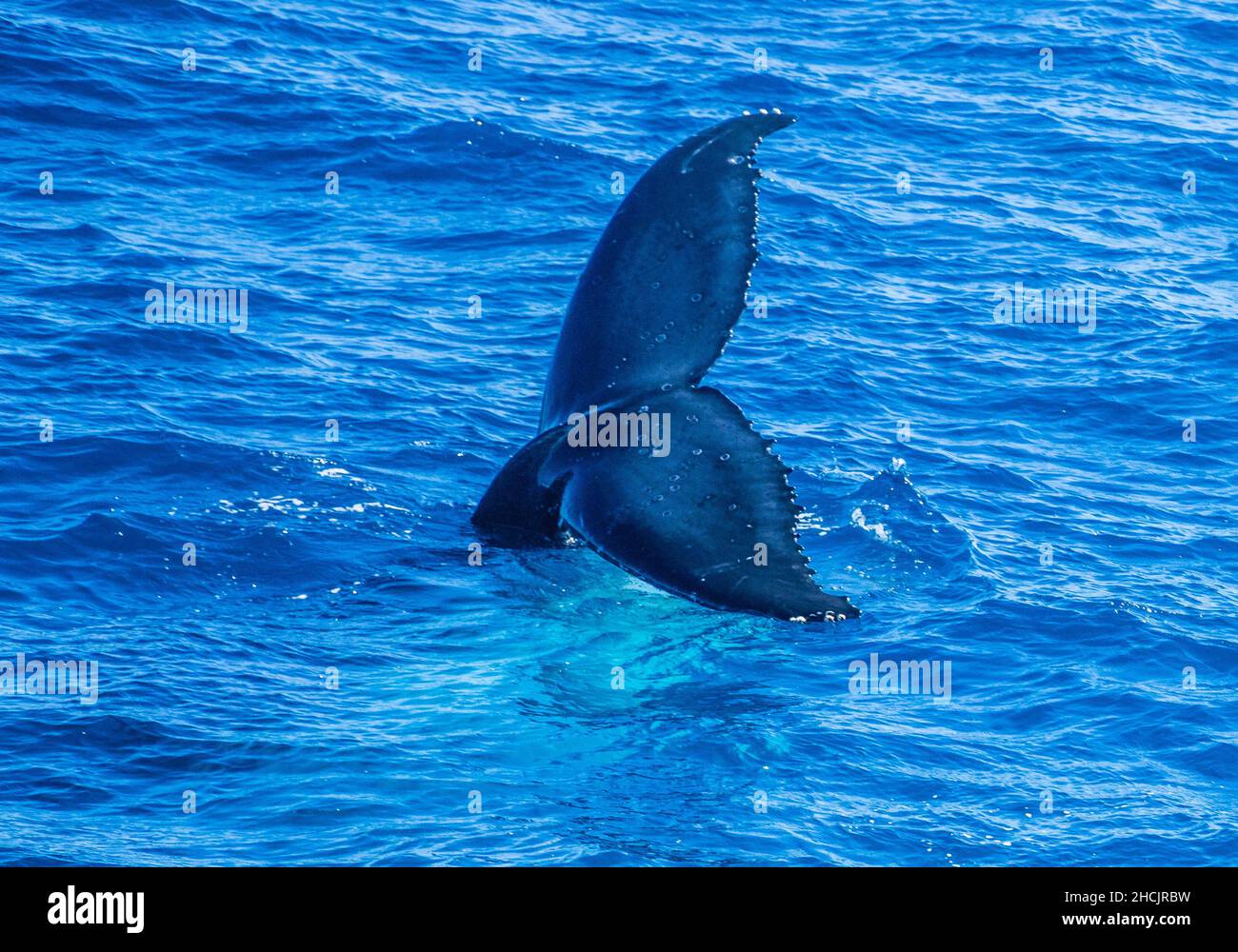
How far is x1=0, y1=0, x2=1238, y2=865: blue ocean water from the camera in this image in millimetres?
8750

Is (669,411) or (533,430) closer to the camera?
(669,411)

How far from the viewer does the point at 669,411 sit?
8523 mm

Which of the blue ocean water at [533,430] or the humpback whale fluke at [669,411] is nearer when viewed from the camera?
the humpback whale fluke at [669,411]

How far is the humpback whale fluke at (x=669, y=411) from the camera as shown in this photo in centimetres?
800

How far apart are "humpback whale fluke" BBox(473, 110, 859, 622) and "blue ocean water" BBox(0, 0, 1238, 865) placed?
1423mm

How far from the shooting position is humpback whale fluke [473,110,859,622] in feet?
26.2

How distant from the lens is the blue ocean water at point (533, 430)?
28.7 ft

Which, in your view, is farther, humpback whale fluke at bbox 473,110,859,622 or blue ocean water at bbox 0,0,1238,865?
blue ocean water at bbox 0,0,1238,865

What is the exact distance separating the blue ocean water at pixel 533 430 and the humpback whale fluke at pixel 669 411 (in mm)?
1423

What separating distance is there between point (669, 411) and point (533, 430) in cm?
579

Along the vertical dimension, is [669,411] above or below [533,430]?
above

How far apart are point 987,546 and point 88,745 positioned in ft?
23.3

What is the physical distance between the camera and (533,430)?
14.2 meters

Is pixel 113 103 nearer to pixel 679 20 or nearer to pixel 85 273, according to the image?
pixel 85 273
